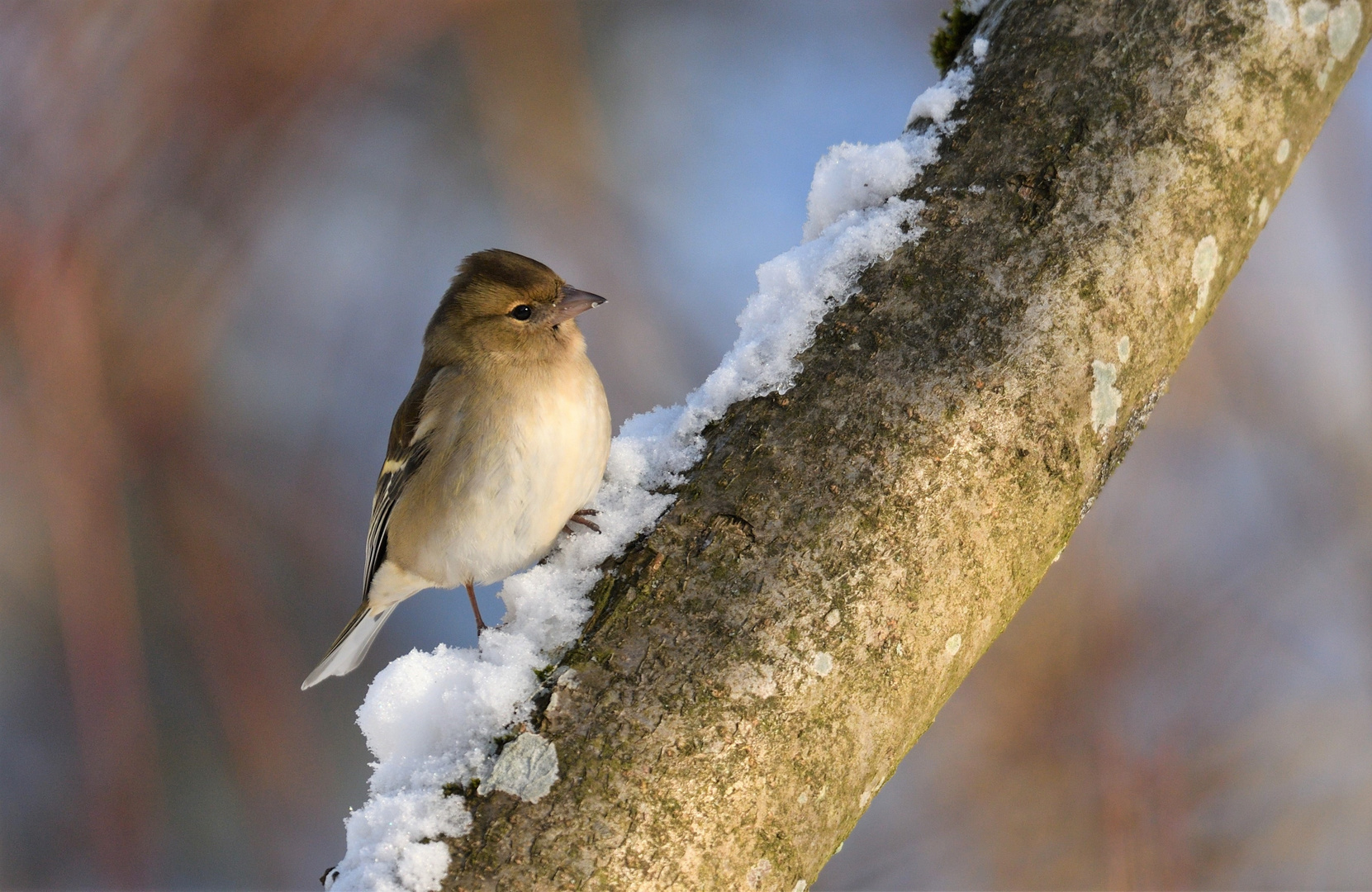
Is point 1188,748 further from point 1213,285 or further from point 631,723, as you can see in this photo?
point 631,723

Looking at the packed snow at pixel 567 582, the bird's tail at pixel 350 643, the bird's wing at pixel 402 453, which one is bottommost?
the packed snow at pixel 567 582

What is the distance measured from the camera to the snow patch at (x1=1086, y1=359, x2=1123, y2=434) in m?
1.37

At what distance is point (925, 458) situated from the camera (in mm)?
1298

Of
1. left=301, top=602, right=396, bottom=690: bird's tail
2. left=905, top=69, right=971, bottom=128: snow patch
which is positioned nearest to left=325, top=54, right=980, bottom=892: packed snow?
left=905, top=69, right=971, bottom=128: snow patch

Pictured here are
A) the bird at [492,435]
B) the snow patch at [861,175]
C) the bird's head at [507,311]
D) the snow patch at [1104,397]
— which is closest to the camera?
the snow patch at [1104,397]

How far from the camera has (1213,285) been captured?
58.1 inches

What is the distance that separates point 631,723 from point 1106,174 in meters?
1.20

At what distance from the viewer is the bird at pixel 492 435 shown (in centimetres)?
203

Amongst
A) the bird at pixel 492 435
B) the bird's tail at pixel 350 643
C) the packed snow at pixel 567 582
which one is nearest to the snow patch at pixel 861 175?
the packed snow at pixel 567 582

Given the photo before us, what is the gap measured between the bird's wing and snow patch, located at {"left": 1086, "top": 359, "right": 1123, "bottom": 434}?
1.65m

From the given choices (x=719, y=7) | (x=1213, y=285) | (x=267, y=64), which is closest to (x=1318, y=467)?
(x=1213, y=285)

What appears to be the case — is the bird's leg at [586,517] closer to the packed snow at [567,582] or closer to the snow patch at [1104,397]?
the packed snow at [567,582]

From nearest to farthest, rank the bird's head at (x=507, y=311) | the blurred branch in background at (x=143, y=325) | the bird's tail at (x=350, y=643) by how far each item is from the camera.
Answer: the bird's head at (x=507, y=311), the bird's tail at (x=350, y=643), the blurred branch in background at (x=143, y=325)

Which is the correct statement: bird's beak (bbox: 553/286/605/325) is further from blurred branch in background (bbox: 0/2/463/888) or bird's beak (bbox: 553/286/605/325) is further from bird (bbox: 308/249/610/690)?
blurred branch in background (bbox: 0/2/463/888)
